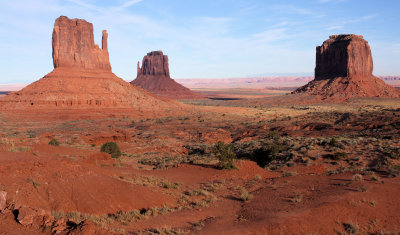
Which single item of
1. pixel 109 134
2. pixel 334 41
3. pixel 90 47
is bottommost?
pixel 109 134

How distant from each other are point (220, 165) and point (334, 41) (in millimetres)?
100353

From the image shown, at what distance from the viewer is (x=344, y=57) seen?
95.4m

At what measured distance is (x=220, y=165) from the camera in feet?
53.9

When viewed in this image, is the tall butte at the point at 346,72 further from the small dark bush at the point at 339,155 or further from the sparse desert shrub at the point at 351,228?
the sparse desert shrub at the point at 351,228

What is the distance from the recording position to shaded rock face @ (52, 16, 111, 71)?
6200 centimetres

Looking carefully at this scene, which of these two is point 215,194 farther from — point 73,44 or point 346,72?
point 346,72

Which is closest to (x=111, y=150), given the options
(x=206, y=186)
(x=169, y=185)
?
(x=169, y=185)

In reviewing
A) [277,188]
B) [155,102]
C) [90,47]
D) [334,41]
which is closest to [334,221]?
[277,188]

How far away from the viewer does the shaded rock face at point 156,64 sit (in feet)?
481

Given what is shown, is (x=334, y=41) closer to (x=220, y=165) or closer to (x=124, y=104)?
(x=124, y=104)

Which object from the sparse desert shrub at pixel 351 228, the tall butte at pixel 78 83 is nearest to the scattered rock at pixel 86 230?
the sparse desert shrub at pixel 351 228

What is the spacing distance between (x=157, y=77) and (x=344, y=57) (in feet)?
273

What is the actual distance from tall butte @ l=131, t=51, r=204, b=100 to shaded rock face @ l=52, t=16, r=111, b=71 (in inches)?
2809

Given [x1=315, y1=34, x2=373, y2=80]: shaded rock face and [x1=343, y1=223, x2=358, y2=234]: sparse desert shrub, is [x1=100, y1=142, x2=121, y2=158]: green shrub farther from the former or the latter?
[x1=315, y1=34, x2=373, y2=80]: shaded rock face
